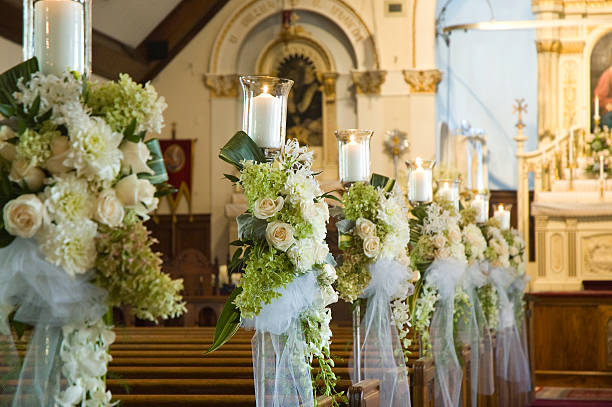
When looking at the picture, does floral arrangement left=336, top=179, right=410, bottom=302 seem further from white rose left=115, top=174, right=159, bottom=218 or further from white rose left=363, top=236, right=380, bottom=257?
white rose left=115, top=174, right=159, bottom=218

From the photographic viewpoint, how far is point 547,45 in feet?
46.6

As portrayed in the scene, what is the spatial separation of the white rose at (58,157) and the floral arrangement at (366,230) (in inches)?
85.1

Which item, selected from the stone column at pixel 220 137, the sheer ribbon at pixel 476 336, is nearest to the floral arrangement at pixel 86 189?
the sheer ribbon at pixel 476 336

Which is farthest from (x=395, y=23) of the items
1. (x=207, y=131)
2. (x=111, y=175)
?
(x=111, y=175)

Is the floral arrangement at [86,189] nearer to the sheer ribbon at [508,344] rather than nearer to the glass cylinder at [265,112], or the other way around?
the glass cylinder at [265,112]

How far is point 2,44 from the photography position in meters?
10.4

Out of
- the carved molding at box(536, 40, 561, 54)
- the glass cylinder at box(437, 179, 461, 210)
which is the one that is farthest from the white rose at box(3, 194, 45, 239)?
the carved molding at box(536, 40, 561, 54)

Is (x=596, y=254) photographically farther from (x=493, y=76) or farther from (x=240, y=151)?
(x=240, y=151)

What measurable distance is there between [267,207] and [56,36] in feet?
3.07

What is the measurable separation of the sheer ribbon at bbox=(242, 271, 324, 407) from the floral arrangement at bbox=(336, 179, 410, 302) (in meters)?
0.99

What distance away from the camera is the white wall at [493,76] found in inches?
598

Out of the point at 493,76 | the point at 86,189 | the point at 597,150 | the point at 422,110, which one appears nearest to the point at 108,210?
the point at 86,189

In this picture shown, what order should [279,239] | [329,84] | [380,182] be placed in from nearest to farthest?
[279,239] < [380,182] < [329,84]

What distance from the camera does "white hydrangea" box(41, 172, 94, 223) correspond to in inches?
76.0
